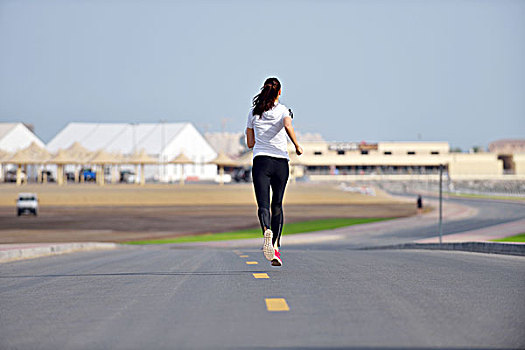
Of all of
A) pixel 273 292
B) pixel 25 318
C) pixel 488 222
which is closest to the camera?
pixel 25 318

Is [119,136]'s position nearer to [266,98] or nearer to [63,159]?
[63,159]

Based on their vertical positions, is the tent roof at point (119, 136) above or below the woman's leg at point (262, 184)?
above

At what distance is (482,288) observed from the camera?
7570 millimetres

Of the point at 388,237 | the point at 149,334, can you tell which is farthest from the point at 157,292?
the point at 388,237

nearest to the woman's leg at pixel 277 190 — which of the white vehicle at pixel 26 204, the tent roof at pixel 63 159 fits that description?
the white vehicle at pixel 26 204

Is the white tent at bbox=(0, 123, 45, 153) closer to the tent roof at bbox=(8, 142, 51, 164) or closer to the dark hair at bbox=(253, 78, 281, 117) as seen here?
the tent roof at bbox=(8, 142, 51, 164)

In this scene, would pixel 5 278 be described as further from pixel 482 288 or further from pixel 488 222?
pixel 488 222

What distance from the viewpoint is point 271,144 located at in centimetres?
935

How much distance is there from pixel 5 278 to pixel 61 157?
254 ft

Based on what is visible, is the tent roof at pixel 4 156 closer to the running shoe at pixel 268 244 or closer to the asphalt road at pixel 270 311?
the asphalt road at pixel 270 311

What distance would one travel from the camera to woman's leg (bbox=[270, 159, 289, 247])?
9.30 m

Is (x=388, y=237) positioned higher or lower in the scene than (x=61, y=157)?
lower

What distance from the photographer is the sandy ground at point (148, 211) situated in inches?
1471

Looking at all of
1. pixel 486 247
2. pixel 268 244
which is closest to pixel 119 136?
pixel 486 247
